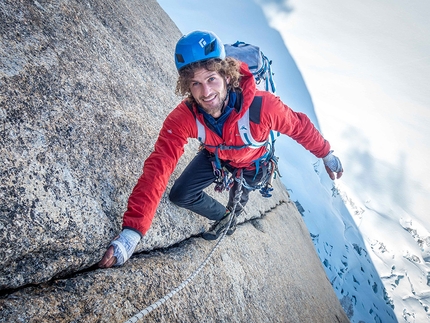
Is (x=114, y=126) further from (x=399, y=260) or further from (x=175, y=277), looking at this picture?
(x=399, y=260)

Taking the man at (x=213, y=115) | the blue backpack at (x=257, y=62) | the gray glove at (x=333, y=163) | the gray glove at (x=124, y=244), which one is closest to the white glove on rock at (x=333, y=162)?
the gray glove at (x=333, y=163)

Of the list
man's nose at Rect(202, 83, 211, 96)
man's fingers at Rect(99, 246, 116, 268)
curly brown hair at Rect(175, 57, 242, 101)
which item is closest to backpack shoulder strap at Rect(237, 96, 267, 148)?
curly brown hair at Rect(175, 57, 242, 101)

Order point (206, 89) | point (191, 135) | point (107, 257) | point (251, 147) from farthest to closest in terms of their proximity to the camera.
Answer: point (251, 147) < point (191, 135) < point (206, 89) < point (107, 257)

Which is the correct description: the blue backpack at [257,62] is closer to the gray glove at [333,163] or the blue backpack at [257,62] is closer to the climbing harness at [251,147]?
the climbing harness at [251,147]

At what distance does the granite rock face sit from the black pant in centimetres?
21

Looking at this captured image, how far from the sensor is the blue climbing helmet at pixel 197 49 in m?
3.02

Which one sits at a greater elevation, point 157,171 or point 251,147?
point 157,171

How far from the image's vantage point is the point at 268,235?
647 centimetres

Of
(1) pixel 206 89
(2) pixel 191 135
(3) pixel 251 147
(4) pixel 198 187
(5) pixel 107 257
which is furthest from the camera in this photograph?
(4) pixel 198 187

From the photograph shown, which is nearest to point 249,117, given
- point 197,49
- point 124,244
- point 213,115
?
point 213,115

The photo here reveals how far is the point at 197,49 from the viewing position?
3031 millimetres

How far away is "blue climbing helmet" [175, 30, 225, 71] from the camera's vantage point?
302 centimetres

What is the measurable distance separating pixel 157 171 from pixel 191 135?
32.2 inches

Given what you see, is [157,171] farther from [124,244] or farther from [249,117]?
[249,117]
